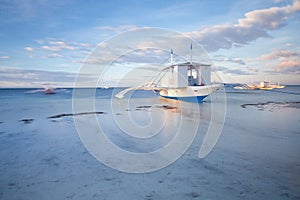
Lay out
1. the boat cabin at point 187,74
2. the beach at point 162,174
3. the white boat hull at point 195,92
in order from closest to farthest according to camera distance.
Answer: the beach at point 162,174 → the white boat hull at point 195,92 → the boat cabin at point 187,74

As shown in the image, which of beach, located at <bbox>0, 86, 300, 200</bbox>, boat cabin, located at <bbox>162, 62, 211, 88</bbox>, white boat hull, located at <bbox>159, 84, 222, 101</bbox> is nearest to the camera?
beach, located at <bbox>0, 86, 300, 200</bbox>

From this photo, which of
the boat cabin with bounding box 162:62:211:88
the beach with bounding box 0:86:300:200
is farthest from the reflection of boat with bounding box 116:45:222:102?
the beach with bounding box 0:86:300:200

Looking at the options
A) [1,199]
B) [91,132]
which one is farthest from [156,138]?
[1,199]

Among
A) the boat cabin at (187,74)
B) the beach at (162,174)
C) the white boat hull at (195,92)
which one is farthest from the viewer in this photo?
the boat cabin at (187,74)

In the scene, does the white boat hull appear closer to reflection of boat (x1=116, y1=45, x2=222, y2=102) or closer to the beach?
reflection of boat (x1=116, y1=45, x2=222, y2=102)

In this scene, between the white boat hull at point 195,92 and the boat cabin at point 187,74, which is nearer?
the white boat hull at point 195,92

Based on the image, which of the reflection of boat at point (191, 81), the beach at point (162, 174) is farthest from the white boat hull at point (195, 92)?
the beach at point (162, 174)

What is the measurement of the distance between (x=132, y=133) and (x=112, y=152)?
249cm

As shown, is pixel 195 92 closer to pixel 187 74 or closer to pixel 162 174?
pixel 187 74

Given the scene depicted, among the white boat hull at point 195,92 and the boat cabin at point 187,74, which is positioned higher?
the boat cabin at point 187,74

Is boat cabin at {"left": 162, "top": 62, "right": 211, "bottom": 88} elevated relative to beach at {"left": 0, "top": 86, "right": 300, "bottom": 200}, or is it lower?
elevated

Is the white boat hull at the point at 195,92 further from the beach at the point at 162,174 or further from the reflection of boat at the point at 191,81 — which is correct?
the beach at the point at 162,174

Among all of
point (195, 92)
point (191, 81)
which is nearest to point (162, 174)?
point (195, 92)

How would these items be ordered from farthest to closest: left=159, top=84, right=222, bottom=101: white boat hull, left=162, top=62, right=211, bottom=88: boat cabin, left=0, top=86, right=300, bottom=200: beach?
left=162, top=62, right=211, bottom=88: boat cabin → left=159, top=84, right=222, bottom=101: white boat hull → left=0, top=86, right=300, bottom=200: beach
